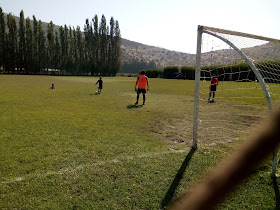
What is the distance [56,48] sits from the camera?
2510 inches

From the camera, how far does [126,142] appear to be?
212 inches

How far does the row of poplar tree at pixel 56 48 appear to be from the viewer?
183 ft

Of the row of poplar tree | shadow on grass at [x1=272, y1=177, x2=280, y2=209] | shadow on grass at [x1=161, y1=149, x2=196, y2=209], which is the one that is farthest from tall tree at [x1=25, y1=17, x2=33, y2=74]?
shadow on grass at [x1=272, y1=177, x2=280, y2=209]

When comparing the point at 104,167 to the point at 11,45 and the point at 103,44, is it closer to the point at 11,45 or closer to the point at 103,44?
the point at 11,45

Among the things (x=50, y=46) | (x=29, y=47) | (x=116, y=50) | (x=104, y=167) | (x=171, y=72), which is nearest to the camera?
(x=104, y=167)

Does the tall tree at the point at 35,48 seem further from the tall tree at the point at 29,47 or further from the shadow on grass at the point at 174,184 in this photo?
the shadow on grass at the point at 174,184

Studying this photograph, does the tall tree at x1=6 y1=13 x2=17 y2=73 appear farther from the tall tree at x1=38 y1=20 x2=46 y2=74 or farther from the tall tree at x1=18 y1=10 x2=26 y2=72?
the tall tree at x1=38 y1=20 x2=46 y2=74

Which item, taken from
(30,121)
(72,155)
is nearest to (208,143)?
(72,155)

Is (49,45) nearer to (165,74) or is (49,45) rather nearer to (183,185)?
(165,74)

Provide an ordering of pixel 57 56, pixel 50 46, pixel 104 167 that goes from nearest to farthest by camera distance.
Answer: pixel 104 167
pixel 50 46
pixel 57 56

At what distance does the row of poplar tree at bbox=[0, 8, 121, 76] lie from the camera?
183 ft

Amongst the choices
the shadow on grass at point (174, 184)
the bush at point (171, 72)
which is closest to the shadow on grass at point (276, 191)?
the shadow on grass at point (174, 184)

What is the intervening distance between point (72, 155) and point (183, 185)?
99.5 inches

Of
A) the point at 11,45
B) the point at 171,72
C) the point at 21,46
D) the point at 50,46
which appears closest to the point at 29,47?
the point at 21,46
